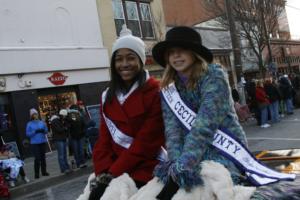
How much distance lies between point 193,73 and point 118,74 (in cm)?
67

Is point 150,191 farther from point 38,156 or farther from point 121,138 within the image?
point 38,156

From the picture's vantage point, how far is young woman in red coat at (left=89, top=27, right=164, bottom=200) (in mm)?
2730

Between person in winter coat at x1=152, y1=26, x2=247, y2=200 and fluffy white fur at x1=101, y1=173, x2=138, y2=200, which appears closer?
person in winter coat at x1=152, y1=26, x2=247, y2=200

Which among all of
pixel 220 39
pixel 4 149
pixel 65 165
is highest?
pixel 220 39

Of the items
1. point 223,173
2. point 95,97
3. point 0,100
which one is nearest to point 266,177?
point 223,173

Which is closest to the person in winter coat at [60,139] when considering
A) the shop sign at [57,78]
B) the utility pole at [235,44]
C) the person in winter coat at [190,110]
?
the shop sign at [57,78]

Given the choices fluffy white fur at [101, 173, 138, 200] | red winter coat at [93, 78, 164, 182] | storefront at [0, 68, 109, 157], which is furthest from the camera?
storefront at [0, 68, 109, 157]

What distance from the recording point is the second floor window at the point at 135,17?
68.6 feet

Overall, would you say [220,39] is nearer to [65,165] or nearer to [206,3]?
[206,3]

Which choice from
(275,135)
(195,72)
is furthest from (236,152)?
(275,135)

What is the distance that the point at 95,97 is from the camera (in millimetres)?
18828

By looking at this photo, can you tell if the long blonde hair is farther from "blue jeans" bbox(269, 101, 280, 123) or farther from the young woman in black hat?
"blue jeans" bbox(269, 101, 280, 123)

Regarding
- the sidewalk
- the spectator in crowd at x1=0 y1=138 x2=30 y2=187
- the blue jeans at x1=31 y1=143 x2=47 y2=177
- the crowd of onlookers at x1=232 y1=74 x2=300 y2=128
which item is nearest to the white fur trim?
the sidewalk

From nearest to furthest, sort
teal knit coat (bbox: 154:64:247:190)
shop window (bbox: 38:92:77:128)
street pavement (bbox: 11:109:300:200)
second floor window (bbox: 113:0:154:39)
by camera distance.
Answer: teal knit coat (bbox: 154:64:247:190), street pavement (bbox: 11:109:300:200), shop window (bbox: 38:92:77:128), second floor window (bbox: 113:0:154:39)
